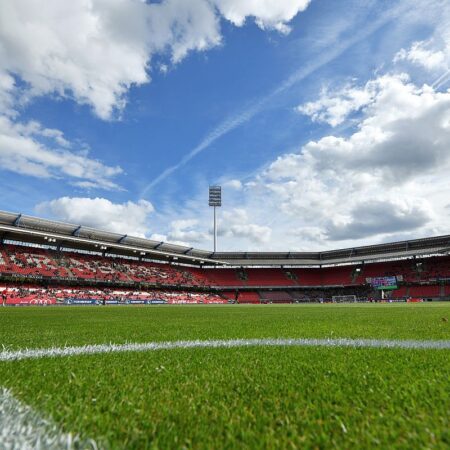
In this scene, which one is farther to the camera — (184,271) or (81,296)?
(184,271)

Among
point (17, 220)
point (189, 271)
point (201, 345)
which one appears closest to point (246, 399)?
point (201, 345)

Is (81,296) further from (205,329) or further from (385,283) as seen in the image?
(385,283)

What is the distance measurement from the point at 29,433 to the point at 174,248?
189 feet

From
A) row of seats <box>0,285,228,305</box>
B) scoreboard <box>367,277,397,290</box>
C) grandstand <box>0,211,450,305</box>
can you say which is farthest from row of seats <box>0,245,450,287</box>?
scoreboard <box>367,277,397,290</box>

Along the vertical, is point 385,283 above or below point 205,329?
above

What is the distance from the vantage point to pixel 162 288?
53.6 m

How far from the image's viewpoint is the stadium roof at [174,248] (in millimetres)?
43656

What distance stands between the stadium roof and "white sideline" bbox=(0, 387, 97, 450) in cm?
4487

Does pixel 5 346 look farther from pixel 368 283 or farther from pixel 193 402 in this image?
pixel 368 283

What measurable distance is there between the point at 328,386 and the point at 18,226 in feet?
159

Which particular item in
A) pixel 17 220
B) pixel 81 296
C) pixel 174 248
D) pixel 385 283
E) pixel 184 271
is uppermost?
pixel 17 220

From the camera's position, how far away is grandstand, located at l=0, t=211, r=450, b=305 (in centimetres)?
4162

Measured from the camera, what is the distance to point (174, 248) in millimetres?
58375

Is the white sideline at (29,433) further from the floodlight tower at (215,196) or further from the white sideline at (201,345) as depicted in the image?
the floodlight tower at (215,196)
